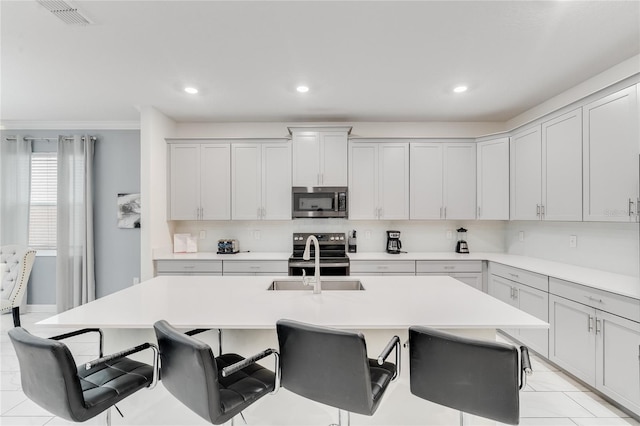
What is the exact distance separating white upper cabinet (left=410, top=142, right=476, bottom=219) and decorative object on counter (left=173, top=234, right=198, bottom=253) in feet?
9.85

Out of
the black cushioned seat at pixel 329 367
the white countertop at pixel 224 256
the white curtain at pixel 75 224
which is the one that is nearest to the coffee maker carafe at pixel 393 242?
the white countertop at pixel 224 256

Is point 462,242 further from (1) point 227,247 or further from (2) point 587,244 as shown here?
(1) point 227,247

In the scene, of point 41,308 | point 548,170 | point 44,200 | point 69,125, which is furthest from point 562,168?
point 41,308

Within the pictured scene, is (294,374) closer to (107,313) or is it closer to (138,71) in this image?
(107,313)

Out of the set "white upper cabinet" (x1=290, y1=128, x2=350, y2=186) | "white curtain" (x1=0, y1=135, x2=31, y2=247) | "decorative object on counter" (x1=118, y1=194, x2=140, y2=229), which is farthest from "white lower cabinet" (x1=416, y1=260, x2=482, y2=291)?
"white curtain" (x1=0, y1=135, x2=31, y2=247)

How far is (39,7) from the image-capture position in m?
1.93

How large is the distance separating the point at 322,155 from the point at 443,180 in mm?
1645

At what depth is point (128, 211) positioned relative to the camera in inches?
177

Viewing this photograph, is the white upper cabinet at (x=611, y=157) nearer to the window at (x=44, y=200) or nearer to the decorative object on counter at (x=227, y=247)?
the decorative object on counter at (x=227, y=247)

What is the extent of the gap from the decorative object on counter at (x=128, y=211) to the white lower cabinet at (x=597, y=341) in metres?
5.09

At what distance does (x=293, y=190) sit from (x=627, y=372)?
3395mm

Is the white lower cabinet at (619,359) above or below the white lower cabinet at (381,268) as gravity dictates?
below

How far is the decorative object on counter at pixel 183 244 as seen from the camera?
13.8 ft

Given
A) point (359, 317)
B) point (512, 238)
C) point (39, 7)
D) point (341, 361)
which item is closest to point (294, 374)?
point (341, 361)
